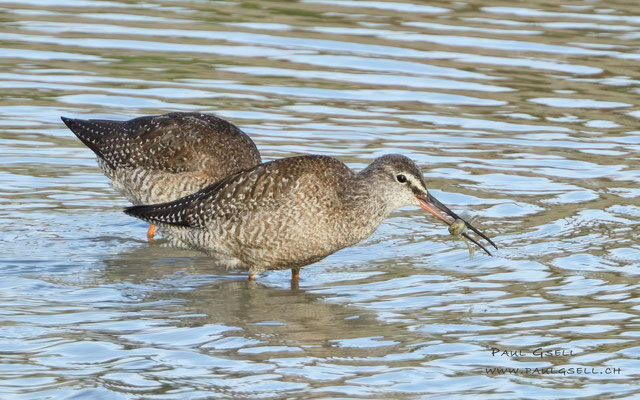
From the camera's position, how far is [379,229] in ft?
A: 43.4

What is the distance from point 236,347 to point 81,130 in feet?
16.8

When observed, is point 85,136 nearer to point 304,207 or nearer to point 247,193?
point 247,193

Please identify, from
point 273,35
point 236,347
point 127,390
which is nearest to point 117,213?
point 236,347

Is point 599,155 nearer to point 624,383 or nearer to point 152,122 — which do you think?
point 152,122

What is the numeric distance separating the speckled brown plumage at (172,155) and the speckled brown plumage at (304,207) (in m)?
1.25

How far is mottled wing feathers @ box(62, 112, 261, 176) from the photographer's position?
1270 centimetres

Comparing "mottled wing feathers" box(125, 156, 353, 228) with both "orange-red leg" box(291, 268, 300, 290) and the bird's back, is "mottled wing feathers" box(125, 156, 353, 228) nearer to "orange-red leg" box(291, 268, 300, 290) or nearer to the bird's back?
the bird's back

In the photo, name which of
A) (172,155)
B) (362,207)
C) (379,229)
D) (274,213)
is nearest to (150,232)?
(172,155)

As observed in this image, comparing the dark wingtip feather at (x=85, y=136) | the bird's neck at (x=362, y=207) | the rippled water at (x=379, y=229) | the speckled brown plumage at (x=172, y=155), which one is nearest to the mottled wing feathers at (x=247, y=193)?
the bird's neck at (x=362, y=207)

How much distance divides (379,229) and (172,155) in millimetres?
2264

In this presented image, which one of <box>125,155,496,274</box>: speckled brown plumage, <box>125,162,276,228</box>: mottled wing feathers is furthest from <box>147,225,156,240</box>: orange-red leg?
<box>125,155,496,274</box>: speckled brown plumage

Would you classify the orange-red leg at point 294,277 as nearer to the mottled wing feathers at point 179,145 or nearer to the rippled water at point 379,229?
the rippled water at point 379,229

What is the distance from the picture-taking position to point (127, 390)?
8484 mm

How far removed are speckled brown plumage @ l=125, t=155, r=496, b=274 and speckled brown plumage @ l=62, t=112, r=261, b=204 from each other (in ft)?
4.10
